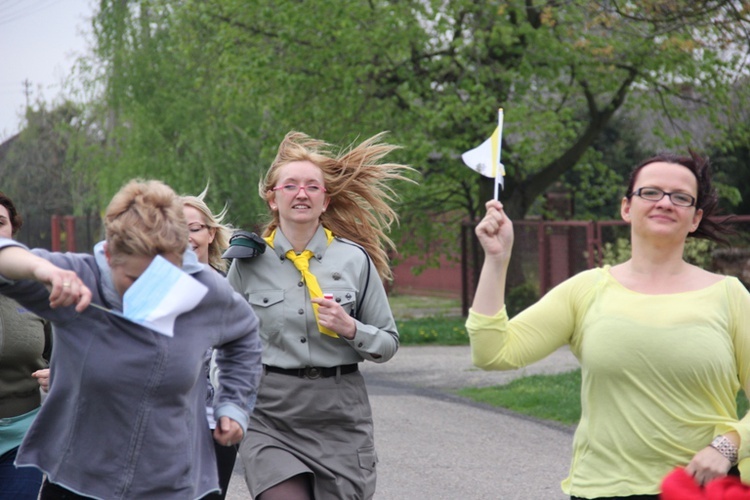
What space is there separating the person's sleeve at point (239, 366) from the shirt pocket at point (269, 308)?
1.20 m

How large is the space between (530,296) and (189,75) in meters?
8.91

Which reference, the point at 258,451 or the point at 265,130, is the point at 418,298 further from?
the point at 258,451

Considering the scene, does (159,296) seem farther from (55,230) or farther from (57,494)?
(55,230)

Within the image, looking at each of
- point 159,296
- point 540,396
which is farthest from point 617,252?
point 159,296

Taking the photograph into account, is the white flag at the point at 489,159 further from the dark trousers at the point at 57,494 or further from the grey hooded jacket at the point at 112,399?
the dark trousers at the point at 57,494

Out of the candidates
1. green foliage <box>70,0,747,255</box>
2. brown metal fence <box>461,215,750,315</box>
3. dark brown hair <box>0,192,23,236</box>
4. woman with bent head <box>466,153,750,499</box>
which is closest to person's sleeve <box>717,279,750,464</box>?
woman with bent head <box>466,153,750,499</box>

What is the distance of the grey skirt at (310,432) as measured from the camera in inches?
186

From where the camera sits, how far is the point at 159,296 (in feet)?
9.30

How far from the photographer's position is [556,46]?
61.8ft

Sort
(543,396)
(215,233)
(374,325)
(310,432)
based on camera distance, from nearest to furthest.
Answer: (310,432), (374,325), (215,233), (543,396)

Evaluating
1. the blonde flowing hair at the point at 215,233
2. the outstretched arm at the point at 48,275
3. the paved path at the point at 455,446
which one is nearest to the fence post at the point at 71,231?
Result: the paved path at the point at 455,446

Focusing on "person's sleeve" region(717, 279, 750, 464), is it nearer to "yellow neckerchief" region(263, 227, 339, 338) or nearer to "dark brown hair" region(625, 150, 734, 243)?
"dark brown hair" region(625, 150, 734, 243)

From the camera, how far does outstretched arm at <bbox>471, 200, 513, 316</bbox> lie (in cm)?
352

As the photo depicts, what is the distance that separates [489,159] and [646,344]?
78 centimetres
